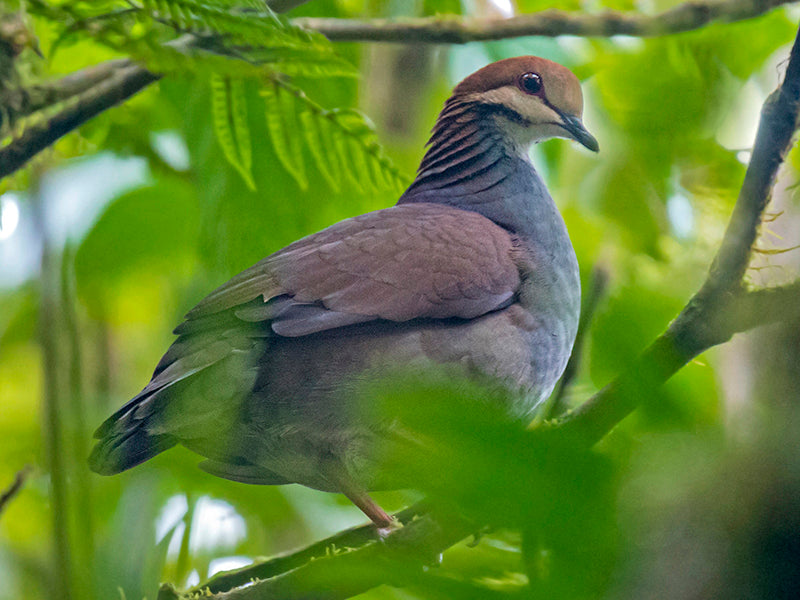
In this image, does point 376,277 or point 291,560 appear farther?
point 376,277

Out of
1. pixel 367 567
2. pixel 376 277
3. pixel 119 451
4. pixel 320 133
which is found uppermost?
pixel 320 133

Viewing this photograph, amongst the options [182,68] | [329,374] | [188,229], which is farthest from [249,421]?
[188,229]

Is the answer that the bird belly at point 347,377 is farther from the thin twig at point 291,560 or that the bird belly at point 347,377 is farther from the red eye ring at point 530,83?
the red eye ring at point 530,83

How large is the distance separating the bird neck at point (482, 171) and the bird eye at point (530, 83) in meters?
0.09

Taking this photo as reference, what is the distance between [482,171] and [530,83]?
0.34 m

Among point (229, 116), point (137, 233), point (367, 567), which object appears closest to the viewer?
point (367, 567)

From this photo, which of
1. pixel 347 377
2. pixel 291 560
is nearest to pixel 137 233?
pixel 347 377

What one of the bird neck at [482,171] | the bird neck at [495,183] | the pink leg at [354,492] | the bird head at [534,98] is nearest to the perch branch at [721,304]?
the pink leg at [354,492]

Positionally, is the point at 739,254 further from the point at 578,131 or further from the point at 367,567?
the point at 367,567

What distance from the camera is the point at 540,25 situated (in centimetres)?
278

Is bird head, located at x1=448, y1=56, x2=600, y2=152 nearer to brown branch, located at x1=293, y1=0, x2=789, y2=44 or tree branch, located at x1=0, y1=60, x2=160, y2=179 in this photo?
brown branch, located at x1=293, y1=0, x2=789, y2=44

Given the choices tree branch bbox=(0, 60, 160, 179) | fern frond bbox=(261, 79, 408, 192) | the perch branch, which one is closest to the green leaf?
tree branch bbox=(0, 60, 160, 179)

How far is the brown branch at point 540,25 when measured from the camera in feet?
8.68

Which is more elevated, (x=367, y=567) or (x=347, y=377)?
(x=367, y=567)
